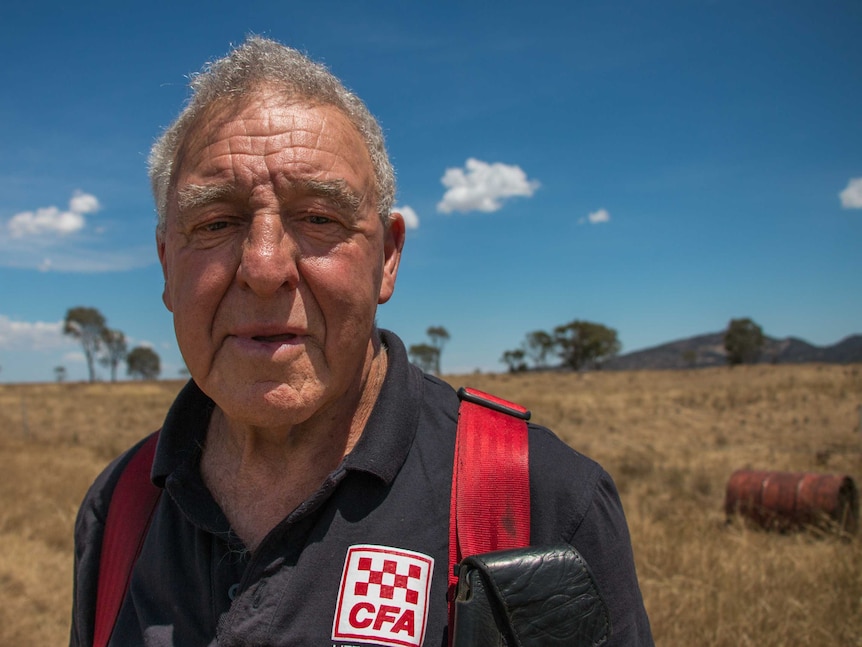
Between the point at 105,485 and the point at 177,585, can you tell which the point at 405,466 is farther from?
the point at 105,485

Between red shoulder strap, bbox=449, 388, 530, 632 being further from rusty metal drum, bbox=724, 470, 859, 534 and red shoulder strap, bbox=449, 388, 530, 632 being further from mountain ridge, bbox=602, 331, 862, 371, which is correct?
mountain ridge, bbox=602, 331, 862, 371

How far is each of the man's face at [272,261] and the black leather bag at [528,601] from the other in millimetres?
557

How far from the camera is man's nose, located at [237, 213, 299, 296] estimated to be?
4.75 ft

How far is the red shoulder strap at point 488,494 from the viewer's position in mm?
1361

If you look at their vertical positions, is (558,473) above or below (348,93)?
below

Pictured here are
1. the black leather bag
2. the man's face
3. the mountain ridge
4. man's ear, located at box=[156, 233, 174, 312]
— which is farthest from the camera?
the mountain ridge

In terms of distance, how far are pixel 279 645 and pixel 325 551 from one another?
0.68 ft

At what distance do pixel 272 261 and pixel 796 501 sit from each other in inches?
317

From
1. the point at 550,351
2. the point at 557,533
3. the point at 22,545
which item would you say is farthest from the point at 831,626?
the point at 550,351

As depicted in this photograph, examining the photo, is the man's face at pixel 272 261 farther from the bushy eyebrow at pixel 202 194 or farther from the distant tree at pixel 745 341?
the distant tree at pixel 745 341

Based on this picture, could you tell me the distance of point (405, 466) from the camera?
1.58 metres

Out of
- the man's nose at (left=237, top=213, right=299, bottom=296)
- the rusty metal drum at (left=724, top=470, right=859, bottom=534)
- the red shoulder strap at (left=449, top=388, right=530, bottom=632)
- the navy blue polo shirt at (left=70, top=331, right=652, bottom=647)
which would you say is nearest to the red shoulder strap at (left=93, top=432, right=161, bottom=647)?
the navy blue polo shirt at (left=70, top=331, right=652, bottom=647)

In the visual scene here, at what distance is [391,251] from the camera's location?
73.5 inches

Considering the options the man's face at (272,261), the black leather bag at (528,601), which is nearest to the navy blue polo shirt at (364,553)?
the black leather bag at (528,601)
